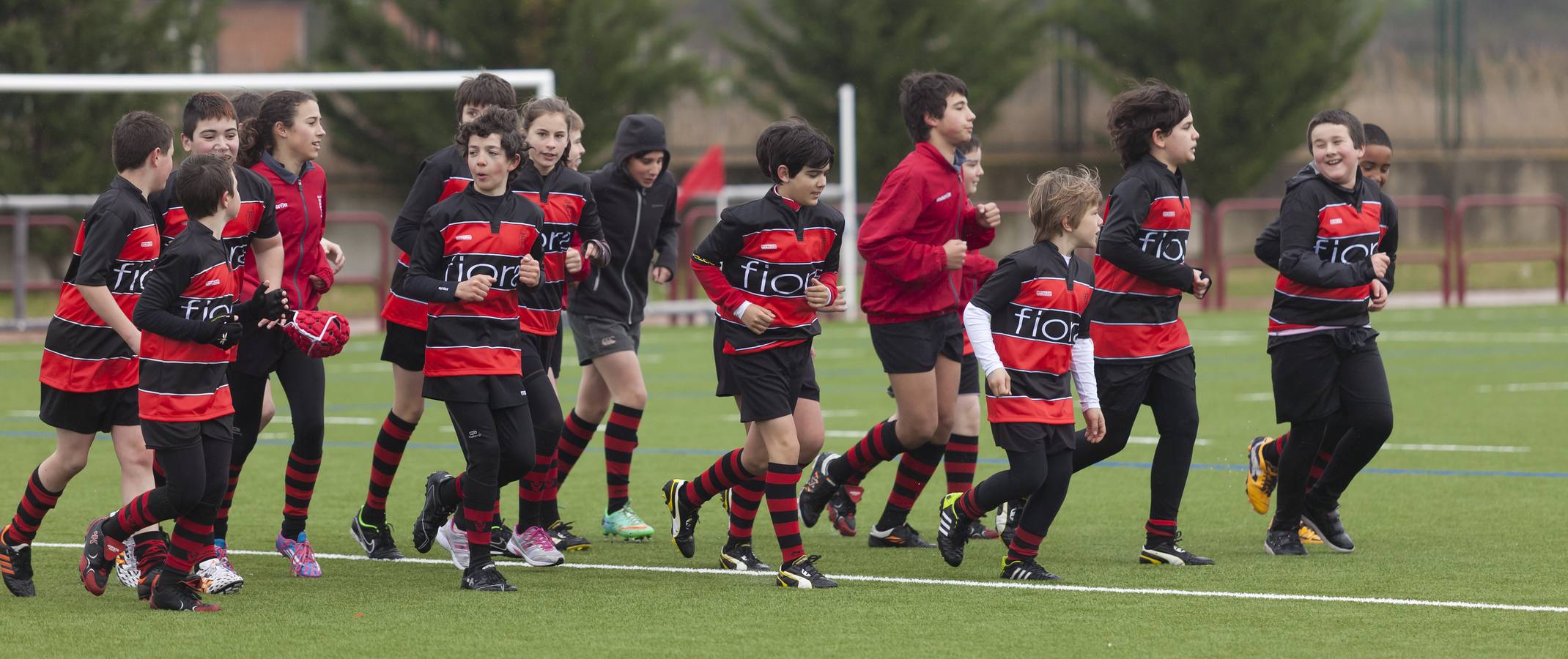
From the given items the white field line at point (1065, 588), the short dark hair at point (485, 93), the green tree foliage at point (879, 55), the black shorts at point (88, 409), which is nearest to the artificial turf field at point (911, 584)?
the white field line at point (1065, 588)

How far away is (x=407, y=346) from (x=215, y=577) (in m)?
1.18

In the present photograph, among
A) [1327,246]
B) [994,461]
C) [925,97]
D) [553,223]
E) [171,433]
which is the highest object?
[925,97]

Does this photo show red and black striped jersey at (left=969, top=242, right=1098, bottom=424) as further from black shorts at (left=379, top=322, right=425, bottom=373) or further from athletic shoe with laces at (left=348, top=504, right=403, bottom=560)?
athletic shoe with laces at (left=348, top=504, right=403, bottom=560)

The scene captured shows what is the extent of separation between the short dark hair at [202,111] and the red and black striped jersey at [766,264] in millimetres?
1682

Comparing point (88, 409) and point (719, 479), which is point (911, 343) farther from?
point (88, 409)

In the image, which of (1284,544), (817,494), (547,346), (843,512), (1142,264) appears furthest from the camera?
(843,512)

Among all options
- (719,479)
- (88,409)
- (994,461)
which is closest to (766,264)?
(719,479)

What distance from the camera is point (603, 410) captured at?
7.70 m

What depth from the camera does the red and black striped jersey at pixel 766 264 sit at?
6344mm

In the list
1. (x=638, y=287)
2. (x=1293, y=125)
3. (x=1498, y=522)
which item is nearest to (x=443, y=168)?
(x=638, y=287)

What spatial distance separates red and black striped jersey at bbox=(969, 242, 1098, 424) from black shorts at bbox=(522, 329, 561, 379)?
→ 5.77ft

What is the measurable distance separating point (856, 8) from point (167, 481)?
75.6 feet

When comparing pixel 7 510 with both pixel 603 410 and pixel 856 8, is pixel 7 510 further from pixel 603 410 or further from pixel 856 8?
pixel 856 8

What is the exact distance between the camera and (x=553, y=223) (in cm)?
703
